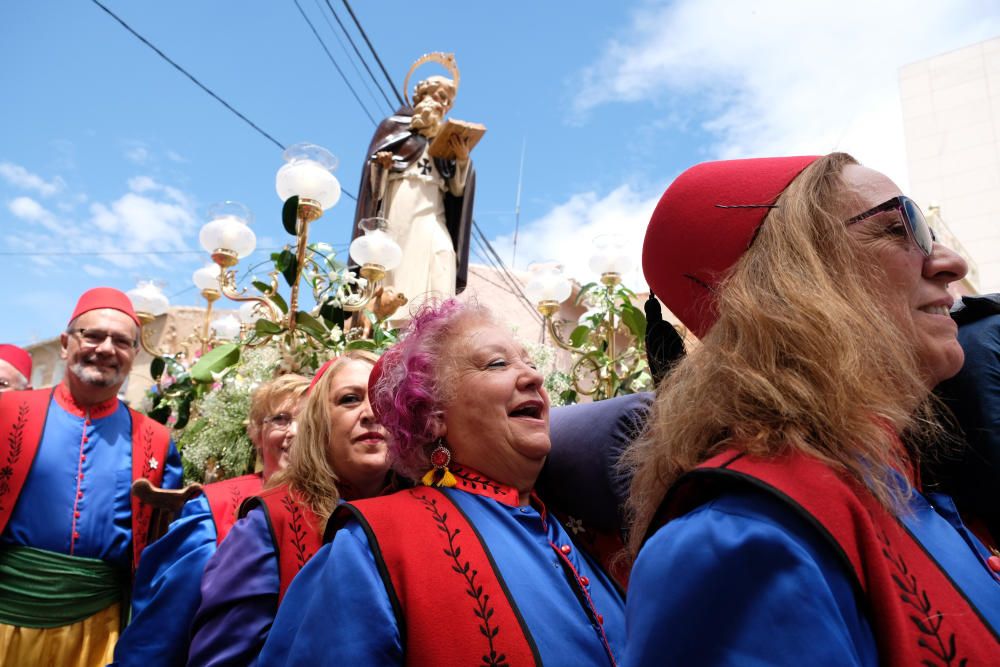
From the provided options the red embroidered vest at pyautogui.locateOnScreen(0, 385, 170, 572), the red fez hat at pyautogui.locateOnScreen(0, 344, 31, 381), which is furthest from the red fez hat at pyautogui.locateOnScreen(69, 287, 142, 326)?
the red fez hat at pyautogui.locateOnScreen(0, 344, 31, 381)

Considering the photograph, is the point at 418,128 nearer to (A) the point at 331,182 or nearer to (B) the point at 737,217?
(A) the point at 331,182

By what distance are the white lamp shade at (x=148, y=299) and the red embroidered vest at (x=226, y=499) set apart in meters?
2.71

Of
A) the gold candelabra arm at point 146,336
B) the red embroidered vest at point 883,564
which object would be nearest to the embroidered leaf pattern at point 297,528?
the red embroidered vest at point 883,564

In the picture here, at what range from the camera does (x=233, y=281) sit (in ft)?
14.0

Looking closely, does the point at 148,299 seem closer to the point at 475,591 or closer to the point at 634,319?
the point at 634,319

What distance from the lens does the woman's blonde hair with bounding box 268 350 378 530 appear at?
7.60ft

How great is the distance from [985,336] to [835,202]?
46cm

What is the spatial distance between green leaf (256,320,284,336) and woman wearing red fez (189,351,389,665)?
118 cm

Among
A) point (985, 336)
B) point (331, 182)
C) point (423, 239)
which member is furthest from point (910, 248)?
point (423, 239)

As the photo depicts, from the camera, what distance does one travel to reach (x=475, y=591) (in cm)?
150

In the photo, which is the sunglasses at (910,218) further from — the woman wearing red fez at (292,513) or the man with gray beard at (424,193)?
the man with gray beard at (424,193)

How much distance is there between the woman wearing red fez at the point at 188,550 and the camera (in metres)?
2.21

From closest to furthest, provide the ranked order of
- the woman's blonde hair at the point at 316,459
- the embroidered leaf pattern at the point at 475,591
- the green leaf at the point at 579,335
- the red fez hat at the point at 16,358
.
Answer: the embroidered leaf pattern at the point at 475,591, the woman's blonde hair at the point at 316,459, the green leaf at the point at 579,335, the red fez hat at the point at 16,358

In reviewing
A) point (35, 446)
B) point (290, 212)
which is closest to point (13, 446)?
point (35, 446)
